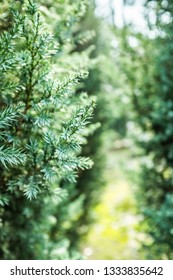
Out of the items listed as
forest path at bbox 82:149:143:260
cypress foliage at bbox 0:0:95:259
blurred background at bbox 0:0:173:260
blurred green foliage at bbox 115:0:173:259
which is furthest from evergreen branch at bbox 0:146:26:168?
forest path at bbox 82:149:143:260

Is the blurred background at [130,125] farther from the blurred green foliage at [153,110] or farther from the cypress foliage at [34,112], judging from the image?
the cypress foliage at [34,112]

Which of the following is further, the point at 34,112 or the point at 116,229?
the point at 116,229

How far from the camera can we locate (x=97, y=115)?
236 inches

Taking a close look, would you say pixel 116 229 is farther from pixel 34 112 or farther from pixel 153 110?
pixel 34 112

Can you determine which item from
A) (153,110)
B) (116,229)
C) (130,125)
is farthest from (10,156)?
(116,229)

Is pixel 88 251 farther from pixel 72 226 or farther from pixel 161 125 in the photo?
pixel 161 125

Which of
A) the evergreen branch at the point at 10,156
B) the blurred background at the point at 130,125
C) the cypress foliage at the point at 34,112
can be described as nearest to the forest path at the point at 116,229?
the blurred background at the point at 130,125

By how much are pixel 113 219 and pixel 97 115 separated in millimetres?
2228

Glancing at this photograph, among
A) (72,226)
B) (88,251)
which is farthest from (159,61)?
(88,251)

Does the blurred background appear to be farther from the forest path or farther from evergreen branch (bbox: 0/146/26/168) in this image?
evergreen branch (bbox: 0/146/26/168)

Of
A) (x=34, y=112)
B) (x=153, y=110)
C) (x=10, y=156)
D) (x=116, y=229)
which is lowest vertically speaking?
(x=10, y=156)

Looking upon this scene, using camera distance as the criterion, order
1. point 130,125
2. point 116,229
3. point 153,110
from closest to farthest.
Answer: point 153,110 → point 130,125 → point 116,229

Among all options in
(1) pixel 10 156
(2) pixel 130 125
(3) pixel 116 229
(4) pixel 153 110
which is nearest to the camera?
(1) pixel 10 156

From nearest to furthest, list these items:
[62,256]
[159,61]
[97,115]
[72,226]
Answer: [62,256] < [159,61] < [72,226] < [97,115]
